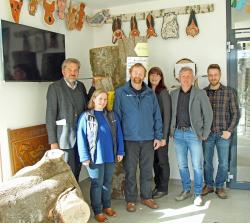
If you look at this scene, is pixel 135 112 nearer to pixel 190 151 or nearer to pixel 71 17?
pixel 190 151

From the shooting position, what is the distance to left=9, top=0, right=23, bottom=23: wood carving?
298cm

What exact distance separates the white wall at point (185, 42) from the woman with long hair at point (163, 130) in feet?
2.00

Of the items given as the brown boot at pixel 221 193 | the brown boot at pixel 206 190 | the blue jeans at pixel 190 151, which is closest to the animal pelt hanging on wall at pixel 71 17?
the blue jeans at pixel 190 151

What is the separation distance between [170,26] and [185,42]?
278mm

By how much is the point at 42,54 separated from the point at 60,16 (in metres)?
0.62

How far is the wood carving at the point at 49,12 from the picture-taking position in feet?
11.2

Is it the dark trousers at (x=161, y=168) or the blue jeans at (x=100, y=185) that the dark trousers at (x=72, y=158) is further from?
the dark trousers at (x=161, y=168)

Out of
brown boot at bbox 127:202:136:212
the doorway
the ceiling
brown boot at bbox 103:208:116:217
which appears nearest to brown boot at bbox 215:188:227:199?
the doorway

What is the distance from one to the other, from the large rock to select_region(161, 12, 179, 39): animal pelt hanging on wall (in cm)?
229

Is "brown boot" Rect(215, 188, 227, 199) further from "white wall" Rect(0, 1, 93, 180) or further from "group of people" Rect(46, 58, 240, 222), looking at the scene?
"white wall" Rect(0, 1, 93, 180)

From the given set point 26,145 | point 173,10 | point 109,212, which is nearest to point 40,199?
point 26,145

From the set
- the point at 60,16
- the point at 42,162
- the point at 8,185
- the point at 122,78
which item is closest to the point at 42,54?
the point at 60,16

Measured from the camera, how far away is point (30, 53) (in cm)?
312

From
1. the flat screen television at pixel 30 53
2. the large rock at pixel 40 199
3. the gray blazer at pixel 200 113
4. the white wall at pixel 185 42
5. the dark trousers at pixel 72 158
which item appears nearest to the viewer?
the large rock at pixel 40 199
